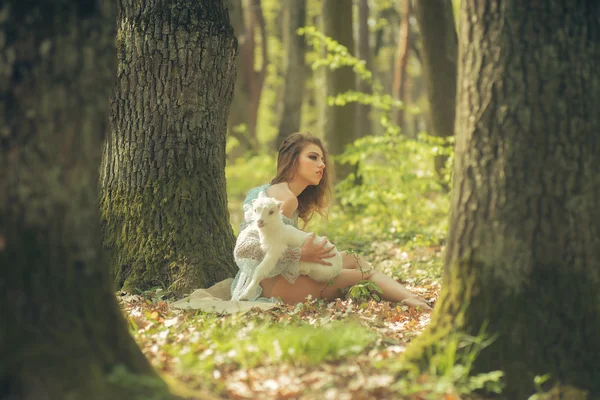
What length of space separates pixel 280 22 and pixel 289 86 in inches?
506

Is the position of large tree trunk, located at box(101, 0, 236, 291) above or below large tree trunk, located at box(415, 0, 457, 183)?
below

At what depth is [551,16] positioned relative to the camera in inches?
136

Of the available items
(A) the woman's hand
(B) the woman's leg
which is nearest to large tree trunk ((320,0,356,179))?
(B) the woman's leg

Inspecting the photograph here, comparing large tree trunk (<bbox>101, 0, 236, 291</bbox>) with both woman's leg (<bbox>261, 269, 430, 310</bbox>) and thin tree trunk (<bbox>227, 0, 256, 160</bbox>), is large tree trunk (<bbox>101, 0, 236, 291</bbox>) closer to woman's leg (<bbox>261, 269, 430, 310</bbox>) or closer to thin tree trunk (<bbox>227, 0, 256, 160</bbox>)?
woman's leg (<bbox>261, 269, 430, 310</bbox>)

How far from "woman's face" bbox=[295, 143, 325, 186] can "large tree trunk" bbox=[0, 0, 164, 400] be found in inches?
135

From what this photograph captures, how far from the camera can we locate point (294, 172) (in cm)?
635

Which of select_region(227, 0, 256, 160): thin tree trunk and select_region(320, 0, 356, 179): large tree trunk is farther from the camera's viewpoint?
select_region(227, 0, 256, 160): thin tree trunk

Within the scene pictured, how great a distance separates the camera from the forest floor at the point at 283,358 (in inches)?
130

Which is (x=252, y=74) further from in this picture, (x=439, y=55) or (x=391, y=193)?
(x=391, y=193)

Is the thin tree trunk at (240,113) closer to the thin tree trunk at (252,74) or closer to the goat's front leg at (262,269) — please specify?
the thin tree trunk at (252,74)

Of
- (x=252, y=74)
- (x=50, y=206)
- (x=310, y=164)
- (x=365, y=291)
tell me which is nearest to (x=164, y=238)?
(x=310, y=164)

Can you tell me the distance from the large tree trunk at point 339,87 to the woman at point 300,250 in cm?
572

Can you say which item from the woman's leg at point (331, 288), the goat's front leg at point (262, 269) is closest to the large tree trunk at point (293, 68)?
the woman's leg at point (331, 288)

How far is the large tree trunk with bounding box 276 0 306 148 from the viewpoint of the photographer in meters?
16.8
